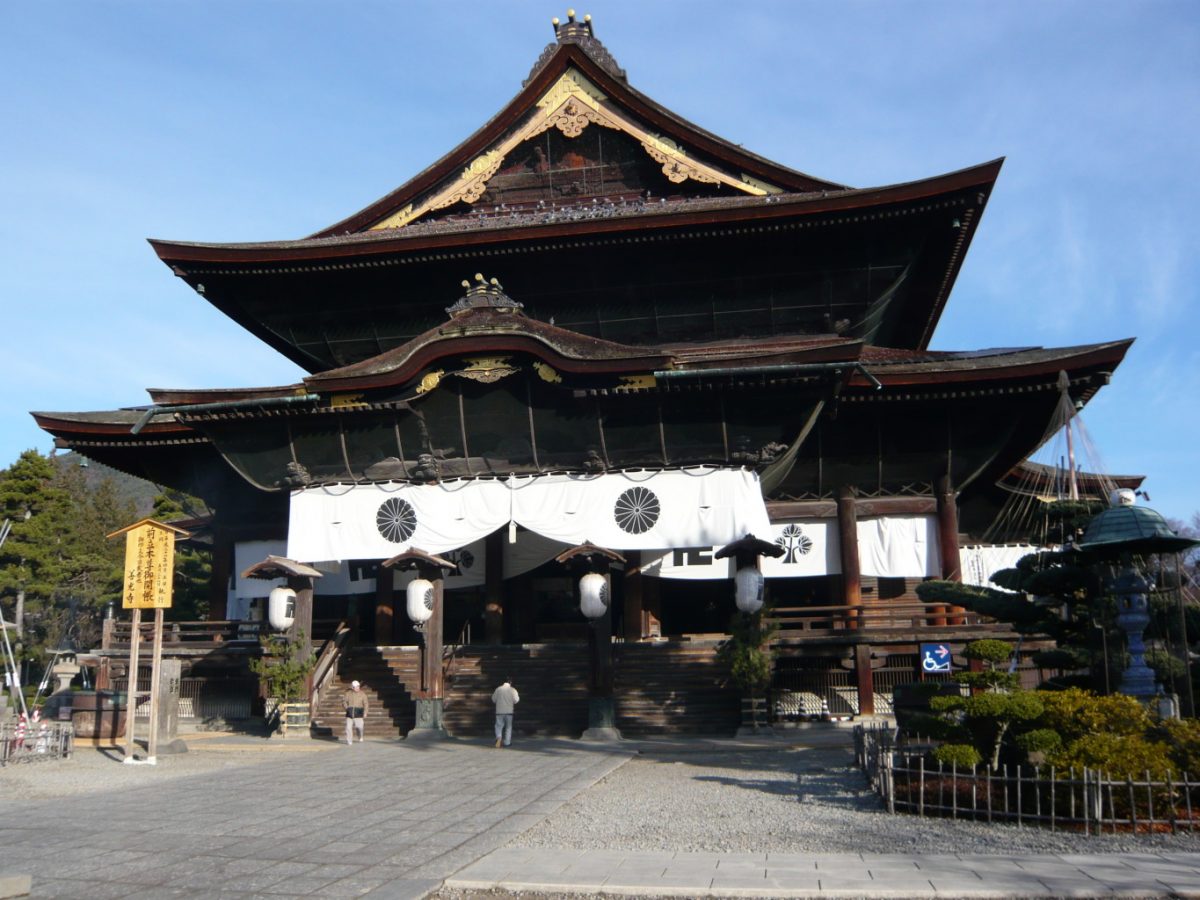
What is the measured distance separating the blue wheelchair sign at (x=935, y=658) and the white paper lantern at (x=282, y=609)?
1385cm

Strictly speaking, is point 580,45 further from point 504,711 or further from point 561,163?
point 504,711

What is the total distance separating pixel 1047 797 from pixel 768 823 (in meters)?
3.02

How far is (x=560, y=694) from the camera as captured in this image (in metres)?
21.0

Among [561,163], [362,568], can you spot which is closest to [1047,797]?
[362,568]

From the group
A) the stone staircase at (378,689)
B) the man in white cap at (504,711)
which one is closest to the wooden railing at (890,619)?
the man in white cap at (504,711)

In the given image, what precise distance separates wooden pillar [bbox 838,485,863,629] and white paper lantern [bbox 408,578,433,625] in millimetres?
9845

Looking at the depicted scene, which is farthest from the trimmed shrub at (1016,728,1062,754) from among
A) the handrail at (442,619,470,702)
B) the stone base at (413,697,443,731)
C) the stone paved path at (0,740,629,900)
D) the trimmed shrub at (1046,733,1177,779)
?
the handrail at (442,619,470,702)

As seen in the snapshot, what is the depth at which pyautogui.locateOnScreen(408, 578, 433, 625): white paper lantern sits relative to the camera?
2016cm

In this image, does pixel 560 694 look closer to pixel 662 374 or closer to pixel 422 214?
pixel 662 374

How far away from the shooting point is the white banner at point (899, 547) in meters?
23.9

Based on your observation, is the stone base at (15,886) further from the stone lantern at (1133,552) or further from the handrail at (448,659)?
the handrail at (448,659)

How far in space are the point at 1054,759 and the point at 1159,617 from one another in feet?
11.4

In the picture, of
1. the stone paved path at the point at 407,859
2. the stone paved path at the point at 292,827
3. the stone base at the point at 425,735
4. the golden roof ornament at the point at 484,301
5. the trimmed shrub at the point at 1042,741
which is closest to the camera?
the stone paved path at the point at 407,859

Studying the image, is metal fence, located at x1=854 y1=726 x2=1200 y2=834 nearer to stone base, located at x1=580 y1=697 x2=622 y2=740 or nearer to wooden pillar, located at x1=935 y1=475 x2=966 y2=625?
stone base, located at x1=580 y1=697 x2=622 y2=740
